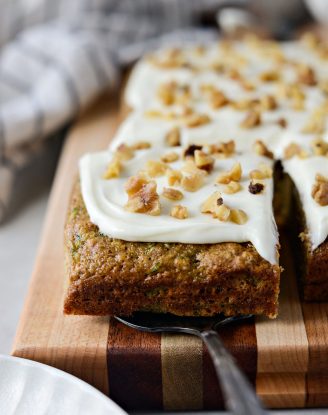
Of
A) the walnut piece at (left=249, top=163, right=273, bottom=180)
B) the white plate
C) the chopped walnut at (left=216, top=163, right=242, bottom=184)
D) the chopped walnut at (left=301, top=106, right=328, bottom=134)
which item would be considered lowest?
the chopped walnut at (left=301, top=106, right=328, bottom=134)

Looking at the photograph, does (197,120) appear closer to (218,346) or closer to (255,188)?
(255,188)

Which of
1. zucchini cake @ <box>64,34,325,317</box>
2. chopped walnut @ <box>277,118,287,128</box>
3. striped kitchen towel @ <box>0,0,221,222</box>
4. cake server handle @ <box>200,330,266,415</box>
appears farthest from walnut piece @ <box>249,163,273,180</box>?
striped kitchen towel @ <box>0,0,221,222</box>

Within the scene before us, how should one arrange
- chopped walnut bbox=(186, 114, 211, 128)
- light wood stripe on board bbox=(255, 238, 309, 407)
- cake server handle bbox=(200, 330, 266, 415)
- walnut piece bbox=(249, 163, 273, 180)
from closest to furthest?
cake server handle bbox=(200, 330, 266, 415)
light wood stripe on board bbox=(255, 238, 309, 407)
walnut piece bbox=(249, 163, 273, 180)
chopped walnut bbox=(186, 114, 211, 128)

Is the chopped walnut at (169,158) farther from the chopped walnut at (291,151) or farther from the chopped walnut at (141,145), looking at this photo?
the chopped walnut at (291,151)

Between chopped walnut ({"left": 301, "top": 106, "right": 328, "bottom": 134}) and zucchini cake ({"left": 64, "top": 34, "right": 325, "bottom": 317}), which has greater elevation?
zucchini cake ({"left": 64, "top": 34, "right": 325, "bottom": 317})

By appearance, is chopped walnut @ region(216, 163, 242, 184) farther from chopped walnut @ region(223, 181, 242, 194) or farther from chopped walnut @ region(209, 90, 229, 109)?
chopped walnut @ region(209, 90, 229, 109)

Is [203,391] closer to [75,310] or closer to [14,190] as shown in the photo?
[75,310]

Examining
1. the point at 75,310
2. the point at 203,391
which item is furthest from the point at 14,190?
the point at 203,391

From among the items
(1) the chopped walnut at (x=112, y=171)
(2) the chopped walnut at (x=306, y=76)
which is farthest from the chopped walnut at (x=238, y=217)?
(2) the chopped walnut at (x=306, y=76)
